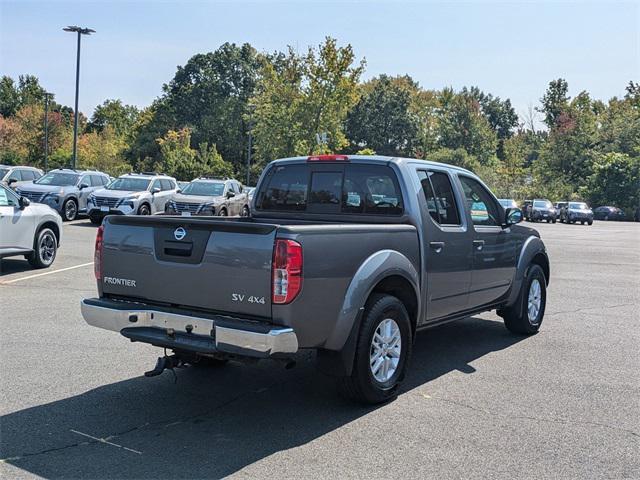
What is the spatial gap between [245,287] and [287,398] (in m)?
1.39

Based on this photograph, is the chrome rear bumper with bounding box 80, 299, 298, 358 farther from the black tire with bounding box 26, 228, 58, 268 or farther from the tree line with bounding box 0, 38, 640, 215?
the tree line with bounding box 0, 38, 640, 215

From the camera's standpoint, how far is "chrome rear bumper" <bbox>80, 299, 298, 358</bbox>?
4.18 metres

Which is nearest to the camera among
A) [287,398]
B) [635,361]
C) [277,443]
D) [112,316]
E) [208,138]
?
[277,443]

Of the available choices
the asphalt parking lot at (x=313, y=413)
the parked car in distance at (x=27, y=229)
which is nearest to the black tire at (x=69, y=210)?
the parked car in distance at (x=27, y=229)

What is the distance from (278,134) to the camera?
143 ft

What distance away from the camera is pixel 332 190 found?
6277mm

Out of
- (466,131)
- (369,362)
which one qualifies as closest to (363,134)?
(466,131)

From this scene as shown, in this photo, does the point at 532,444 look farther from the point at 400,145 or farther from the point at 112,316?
the point at 400,145

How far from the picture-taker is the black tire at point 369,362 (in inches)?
A: 193

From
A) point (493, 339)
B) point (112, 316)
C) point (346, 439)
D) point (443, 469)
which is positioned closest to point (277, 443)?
point (346, 439)

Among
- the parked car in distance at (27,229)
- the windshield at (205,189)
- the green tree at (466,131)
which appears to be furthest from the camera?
the green tree at (466,131)

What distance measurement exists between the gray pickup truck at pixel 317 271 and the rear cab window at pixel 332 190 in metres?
0.01

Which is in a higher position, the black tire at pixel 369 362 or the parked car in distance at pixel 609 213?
the parked car in distance at pixel 609 213

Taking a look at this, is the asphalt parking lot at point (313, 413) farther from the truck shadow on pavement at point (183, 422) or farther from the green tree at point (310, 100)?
the green tree at point (310, 100)
